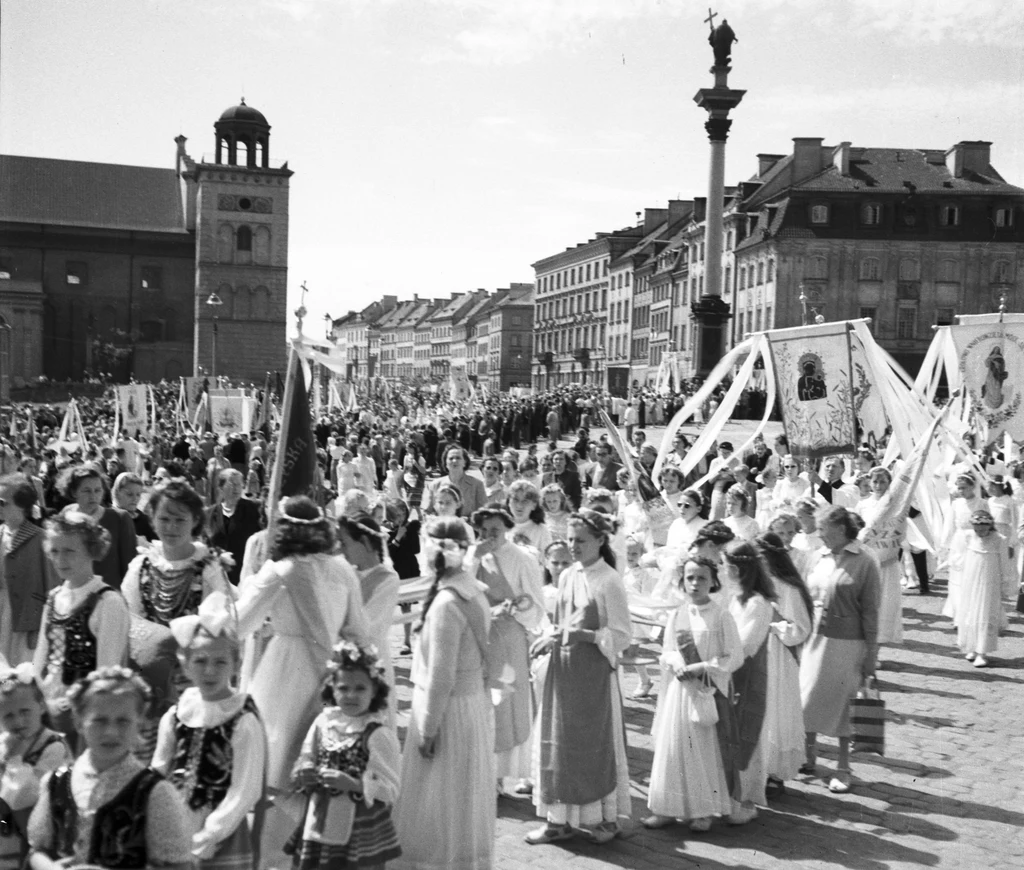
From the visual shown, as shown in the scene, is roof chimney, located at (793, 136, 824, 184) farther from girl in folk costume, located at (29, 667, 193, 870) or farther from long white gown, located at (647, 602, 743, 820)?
girl in folk costume, located at (29, 667, 193, 870)

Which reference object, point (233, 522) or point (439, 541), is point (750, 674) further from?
point (233, 522)

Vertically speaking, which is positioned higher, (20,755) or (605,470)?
(605,470)

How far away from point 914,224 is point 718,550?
63.6 meters

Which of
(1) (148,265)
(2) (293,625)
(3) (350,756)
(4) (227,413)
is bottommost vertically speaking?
(3) (350,756)

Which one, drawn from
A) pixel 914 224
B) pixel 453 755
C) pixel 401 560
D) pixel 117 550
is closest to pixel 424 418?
pixel 401 560

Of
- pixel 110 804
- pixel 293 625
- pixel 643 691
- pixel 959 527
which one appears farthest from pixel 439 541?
pixel 959 527

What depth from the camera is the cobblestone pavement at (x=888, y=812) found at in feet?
20.2

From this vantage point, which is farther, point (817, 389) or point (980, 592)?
point (817, 389)

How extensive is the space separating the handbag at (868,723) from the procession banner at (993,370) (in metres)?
11.0

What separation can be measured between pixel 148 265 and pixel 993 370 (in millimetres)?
82924

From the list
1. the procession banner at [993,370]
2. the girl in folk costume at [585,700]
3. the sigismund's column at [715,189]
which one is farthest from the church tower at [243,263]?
the girl in folk costume at [585,700]

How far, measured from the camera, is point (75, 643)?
5.13 meters

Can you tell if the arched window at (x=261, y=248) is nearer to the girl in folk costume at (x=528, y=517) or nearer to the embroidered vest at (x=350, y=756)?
the girl in folk costume at (x=528, y=517)

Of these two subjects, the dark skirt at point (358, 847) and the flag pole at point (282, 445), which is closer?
the dark skirt at point (358, 847)
